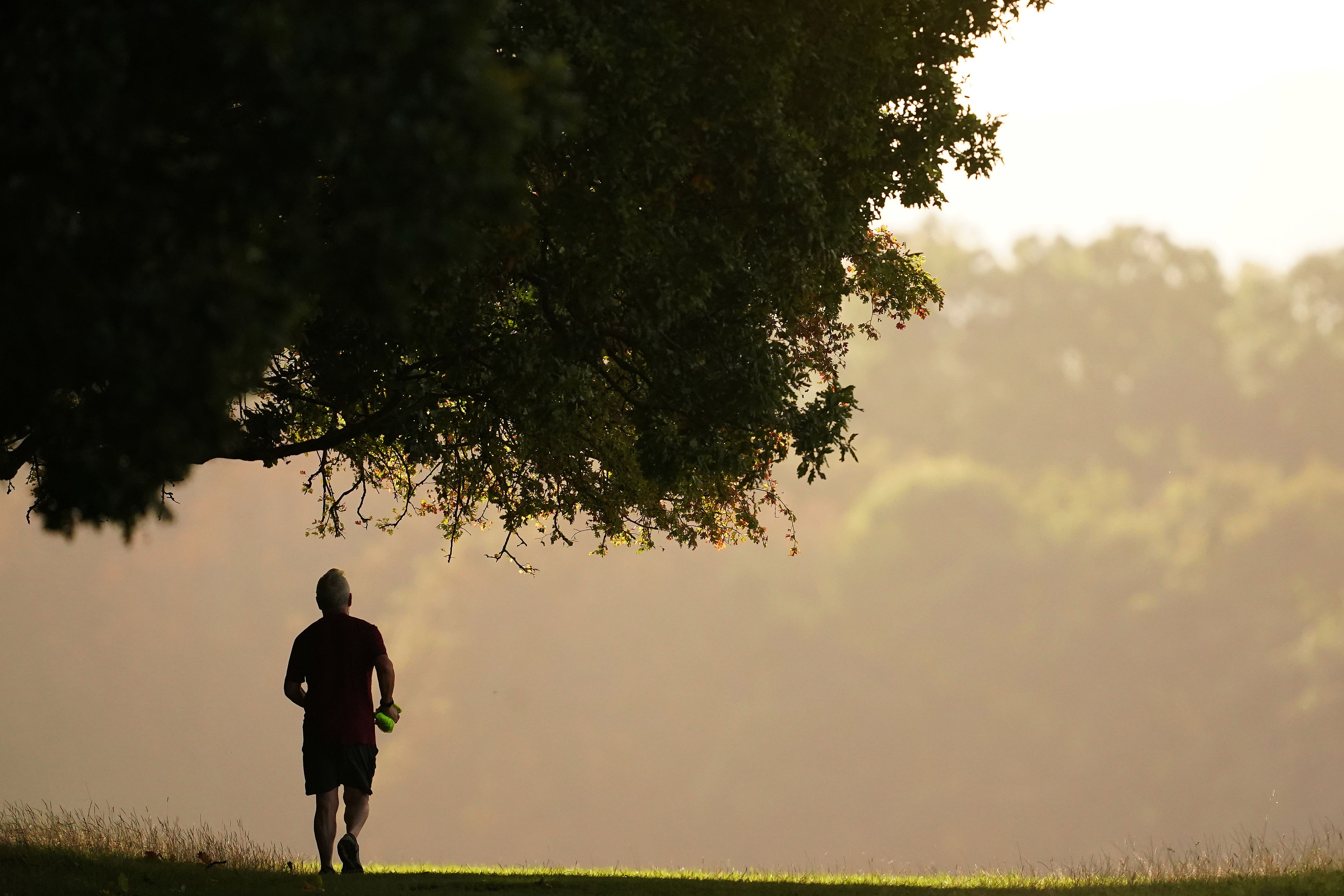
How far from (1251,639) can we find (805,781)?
21964 mm

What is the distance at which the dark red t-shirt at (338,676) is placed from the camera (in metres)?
12.1

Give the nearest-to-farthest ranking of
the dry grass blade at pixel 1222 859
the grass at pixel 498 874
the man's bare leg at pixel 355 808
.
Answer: the grass at pixel 498 874 → the man's bare leg at pixel 355 808 → the dry grass blade at pixel 1222 859

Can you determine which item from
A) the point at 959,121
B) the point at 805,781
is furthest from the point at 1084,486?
the point at 959,121

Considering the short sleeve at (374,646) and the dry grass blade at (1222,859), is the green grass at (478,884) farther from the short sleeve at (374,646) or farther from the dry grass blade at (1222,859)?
the short sleeve at (374,646)

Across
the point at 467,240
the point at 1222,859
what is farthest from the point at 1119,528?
the point at 467,240

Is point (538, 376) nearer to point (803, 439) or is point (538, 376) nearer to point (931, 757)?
point (803, 439)

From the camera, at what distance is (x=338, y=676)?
1216 centimetres

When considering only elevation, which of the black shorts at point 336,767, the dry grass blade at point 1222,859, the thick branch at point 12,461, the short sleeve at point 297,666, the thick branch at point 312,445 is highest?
the thick branch at point 312,445

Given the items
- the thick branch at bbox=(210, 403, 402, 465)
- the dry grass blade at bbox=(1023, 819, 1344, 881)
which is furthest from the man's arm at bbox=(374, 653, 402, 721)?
the dry grass blade at bbox=(1023, 819, 1344, 881)

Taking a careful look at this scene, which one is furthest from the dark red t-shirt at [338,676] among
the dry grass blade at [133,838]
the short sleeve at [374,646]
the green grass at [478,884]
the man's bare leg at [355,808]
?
the dry grass blade at [133,838]

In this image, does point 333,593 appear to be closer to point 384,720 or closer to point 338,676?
point 338,676

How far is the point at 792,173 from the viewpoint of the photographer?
11.0m

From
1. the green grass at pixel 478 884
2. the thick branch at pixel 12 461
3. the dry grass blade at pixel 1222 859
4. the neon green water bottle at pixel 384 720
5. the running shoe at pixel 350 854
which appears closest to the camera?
the green grass at pixel 478 884

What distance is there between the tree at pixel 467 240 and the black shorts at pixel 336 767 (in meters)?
3.46
